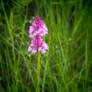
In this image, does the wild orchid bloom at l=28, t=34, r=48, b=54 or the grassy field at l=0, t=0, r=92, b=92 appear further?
the grassy field at l=0, t=0, r=92, b=92

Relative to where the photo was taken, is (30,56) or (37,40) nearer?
(37,40)

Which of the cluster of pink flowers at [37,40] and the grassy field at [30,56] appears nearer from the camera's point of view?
the cluster of pink flowers at [37,40]

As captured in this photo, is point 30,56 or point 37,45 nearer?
point 37,45

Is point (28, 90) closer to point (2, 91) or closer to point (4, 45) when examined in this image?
point (2, 91)

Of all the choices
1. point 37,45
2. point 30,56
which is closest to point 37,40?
point 37,45

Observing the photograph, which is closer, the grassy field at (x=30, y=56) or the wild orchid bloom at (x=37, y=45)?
the wild orchid bloom at (x=37, y=45)

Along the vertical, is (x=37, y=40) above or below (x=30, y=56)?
above

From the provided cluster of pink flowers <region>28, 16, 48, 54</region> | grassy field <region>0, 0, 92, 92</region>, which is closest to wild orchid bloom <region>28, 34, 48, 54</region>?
cluster of pink flowers <region>28, 16, 48, 54</region>

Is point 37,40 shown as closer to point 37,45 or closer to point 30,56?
point 37,45

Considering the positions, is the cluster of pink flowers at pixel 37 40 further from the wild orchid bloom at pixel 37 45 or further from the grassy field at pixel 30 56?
the grassy field at pixel 30 56

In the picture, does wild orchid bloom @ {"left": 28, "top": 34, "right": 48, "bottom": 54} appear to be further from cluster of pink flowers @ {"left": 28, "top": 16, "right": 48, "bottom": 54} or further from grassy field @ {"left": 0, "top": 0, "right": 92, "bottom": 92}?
grassy field @ {"left": 0, "top": 0, "right": 92, "bottom": 92}

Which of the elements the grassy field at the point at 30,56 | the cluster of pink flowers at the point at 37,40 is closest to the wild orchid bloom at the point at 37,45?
the cluster of pink flowers at the point at 37,40

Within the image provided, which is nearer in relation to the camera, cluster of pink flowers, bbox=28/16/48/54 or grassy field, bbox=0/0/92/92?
cluster of pink flowers, bbox=28/16/48/54
